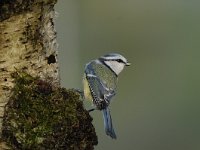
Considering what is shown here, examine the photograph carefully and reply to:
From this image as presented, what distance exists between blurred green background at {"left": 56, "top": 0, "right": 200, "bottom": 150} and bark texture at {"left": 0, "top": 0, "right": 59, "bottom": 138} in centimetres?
483

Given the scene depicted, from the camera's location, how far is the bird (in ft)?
18.2

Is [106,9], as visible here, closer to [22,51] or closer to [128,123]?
[128,123]

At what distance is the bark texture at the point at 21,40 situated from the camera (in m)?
4.40

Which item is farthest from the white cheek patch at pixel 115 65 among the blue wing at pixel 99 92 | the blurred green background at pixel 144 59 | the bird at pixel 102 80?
the blurred green background at pixel 144 59

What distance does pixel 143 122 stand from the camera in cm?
1031

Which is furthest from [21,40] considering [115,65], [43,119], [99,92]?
[115,65]

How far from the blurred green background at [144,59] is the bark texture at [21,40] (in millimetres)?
4832

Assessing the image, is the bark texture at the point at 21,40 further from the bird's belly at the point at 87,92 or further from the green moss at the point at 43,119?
the bird's belly at the point at 87,92

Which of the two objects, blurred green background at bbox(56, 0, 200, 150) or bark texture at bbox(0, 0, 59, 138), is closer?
bark texture at bbox(0, 0, 59, 138)

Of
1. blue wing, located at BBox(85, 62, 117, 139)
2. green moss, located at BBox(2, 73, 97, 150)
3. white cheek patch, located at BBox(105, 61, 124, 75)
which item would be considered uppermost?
white cheek patch, located at BBox(105, 61, 124, 75)

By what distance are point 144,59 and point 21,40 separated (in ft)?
23.2

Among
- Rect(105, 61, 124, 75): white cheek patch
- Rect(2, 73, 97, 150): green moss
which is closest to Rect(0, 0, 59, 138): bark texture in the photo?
Rect(2, 73, 97, 150): green moss

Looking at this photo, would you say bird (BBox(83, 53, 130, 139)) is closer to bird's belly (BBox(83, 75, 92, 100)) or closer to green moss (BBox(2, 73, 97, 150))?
bird's belly (BBox(83, 75, 92, 100))

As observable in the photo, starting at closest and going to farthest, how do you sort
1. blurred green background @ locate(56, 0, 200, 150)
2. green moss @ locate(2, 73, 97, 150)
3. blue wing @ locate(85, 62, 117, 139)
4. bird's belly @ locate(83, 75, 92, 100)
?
green moss @ locate(2, 73, 97, 150) < blue wing @ locate(85, 62, 117, 139) < bird's belly @ locate(83, 75, 92, 100) < blurred green background @ locate(56, 0, 200, 150)
